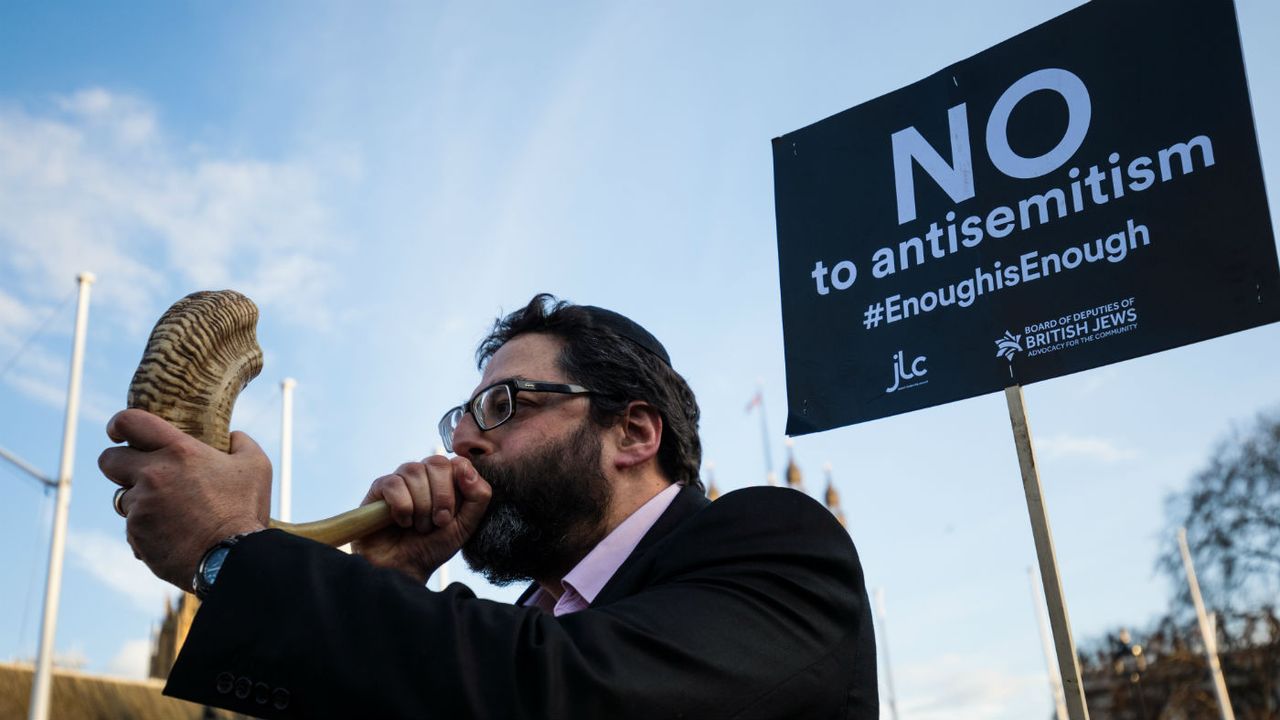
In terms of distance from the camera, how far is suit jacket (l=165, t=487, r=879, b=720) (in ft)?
5.53

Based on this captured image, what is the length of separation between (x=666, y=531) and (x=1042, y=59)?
2543mm

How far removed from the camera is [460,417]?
3271 mm

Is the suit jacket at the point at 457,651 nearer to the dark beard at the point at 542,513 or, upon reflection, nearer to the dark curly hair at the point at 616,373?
the dark beard at the point at 542,513

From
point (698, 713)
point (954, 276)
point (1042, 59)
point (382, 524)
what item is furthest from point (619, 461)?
point (1042, 59)

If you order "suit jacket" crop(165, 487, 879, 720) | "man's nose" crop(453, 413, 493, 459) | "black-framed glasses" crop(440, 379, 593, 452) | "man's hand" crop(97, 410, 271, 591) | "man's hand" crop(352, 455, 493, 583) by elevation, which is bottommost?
"suit jacket" crop(165, 487, 879, 720)

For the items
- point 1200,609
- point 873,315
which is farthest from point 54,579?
point 1200,609

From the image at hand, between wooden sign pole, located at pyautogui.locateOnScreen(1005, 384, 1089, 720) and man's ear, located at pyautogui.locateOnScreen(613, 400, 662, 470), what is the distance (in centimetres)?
Answer: 132

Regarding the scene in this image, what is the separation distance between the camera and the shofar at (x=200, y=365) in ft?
6.42

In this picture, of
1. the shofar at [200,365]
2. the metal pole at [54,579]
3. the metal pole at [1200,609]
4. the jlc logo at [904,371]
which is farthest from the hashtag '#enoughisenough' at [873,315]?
the metal pole at [1200,609]

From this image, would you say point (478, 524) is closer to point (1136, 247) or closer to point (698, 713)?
point (698, 713)

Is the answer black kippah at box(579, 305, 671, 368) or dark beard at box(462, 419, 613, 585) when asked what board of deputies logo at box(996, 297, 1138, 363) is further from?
dark beard at box(462, 419, 613, 585)

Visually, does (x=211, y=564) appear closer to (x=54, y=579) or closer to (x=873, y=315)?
(x=873, y=315)

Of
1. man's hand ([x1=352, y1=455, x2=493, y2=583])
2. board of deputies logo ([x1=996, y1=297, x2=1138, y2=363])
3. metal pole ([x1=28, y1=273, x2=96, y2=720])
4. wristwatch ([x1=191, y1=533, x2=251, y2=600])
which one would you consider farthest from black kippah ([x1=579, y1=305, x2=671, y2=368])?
metal pole ([x1=28, y1=273, x2=96, y2=720])

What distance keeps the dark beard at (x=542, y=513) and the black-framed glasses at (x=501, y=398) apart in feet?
0.42
